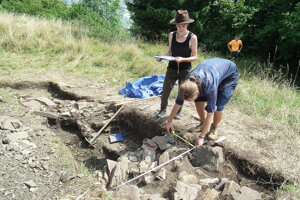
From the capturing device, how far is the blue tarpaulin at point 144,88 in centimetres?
514

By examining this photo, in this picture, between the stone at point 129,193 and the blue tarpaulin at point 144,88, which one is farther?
the blue tarpaulin at point 144,88

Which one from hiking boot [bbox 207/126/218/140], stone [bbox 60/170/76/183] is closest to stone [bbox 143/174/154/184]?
stone [bbox 60/170/76/183]

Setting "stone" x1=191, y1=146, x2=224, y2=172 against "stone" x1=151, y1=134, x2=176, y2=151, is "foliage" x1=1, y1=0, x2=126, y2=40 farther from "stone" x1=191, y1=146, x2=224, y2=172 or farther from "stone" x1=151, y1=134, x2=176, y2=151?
"stone" x1=191, y1=146, x2=224, y2=172

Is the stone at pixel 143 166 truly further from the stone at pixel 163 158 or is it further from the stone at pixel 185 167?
the stone at pixel 185 167

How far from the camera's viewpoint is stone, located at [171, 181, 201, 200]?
2.33 m

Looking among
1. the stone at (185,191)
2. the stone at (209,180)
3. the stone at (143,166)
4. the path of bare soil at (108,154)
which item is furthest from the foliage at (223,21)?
the stone at (185,191)

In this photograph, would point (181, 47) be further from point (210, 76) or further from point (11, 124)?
point (11, 124)

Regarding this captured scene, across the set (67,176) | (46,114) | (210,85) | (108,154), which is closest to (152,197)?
(67,176)

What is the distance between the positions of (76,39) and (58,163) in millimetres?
6418

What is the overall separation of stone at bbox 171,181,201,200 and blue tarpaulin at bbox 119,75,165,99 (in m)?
A: 2.85

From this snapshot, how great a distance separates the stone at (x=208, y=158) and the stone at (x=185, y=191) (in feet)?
1.55

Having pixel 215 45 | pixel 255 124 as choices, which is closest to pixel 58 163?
pixel 255 124

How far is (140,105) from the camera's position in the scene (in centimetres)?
459

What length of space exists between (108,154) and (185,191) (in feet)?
6.97
